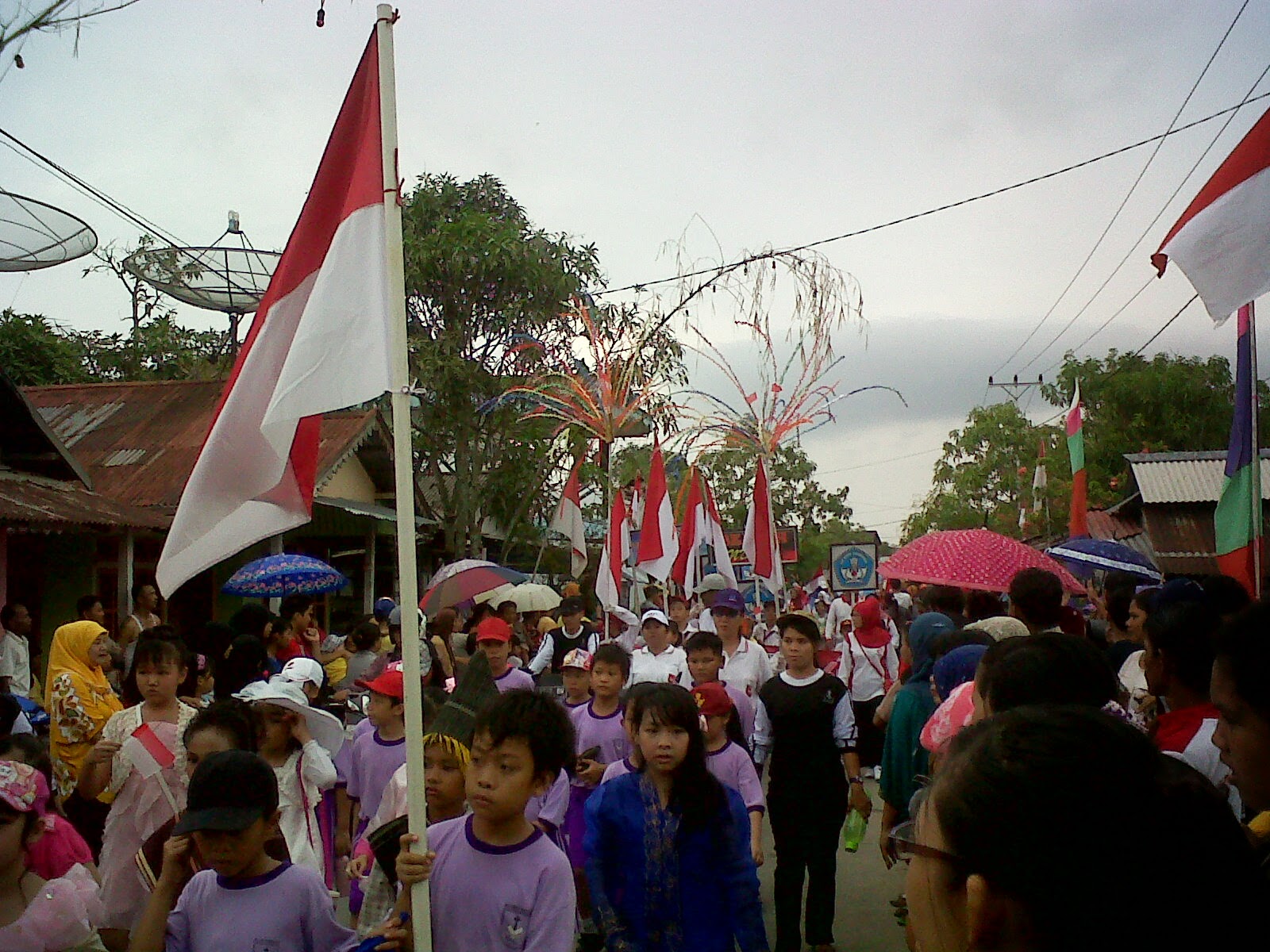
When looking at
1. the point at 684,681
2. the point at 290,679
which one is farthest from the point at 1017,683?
the point at 684,681

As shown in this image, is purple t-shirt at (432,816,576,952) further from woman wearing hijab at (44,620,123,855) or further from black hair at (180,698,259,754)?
woman wearing hijab at (44,620,123,855)

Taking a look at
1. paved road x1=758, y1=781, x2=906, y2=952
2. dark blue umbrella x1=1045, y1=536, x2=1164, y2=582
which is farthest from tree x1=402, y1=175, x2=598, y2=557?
paved road x1=758, y1=781, x2=906, y2=952

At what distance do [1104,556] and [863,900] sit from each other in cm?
388

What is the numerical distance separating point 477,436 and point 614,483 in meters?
9.99

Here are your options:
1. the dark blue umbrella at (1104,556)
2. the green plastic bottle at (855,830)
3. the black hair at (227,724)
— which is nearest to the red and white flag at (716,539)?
the dark blue umbrella at (1104,556)

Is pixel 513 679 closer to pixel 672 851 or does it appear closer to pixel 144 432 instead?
pixel 672 851

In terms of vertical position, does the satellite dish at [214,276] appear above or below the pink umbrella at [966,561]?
above

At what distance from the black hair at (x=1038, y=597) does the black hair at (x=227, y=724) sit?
11.6 feet

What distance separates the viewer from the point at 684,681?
25.3ft

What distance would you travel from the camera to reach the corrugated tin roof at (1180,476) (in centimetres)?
1978

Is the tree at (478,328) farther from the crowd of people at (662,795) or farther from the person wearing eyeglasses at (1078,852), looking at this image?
the person wearing eyeglasses at (1078,852)

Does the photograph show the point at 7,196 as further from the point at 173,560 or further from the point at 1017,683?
the point at 1017,683

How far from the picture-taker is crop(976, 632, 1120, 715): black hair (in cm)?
295

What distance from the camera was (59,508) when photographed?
12.4m
